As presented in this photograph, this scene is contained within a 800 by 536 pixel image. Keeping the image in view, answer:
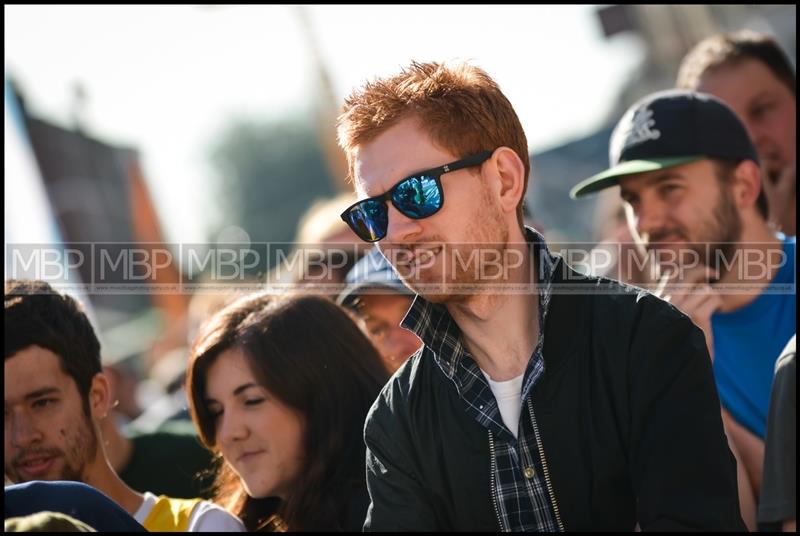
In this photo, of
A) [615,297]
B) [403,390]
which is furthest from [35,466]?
[615,297]

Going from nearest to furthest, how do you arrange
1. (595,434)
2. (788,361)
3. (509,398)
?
(595,434)
(509,398)
(788,361)

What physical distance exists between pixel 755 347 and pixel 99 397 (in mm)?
2394

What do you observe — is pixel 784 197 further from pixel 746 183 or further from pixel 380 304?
pixel 380 304

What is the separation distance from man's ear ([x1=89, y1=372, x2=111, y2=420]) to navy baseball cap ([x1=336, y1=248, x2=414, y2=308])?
950mm

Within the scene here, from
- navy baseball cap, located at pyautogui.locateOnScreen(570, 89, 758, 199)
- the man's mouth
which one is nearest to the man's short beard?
navy baseball cap, located at pyautogui.locateOnScreen(570, 89, 758, 199)

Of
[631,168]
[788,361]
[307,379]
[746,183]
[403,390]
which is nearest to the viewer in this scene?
[403,390]

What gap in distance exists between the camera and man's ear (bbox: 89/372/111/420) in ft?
12.0

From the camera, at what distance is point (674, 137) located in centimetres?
367

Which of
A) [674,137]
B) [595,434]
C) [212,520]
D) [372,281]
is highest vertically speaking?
[674,137]

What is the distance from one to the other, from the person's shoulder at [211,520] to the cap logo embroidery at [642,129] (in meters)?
1.98

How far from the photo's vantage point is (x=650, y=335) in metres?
2.22

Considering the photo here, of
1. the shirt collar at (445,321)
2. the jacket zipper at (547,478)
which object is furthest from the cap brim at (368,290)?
the jacket zipper at (547,478)

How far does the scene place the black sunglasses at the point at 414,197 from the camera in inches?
90.7

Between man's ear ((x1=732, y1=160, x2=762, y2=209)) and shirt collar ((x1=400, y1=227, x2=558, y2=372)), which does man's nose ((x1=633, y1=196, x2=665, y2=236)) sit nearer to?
man's ear ((x1=732, y1=160, x2=762, y2=209))
